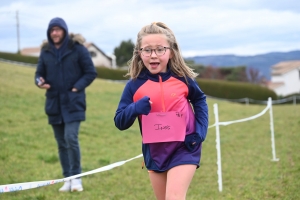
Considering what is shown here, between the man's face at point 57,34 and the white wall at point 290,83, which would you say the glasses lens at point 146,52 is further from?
the white wall at point 290,83

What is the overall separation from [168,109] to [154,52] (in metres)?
0.47

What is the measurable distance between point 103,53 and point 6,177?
7537cm

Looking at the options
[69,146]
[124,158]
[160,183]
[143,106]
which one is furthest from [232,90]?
[143,106]

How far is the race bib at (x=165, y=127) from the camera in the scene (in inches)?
145

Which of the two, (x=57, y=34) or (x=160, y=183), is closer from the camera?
(x=160, y=183)

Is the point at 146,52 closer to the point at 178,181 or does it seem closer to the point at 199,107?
the point at 199,107

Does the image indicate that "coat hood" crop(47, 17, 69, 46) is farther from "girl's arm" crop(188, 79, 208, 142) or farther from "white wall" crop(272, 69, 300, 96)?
"white wall" crop(272, 69, 300, 96)

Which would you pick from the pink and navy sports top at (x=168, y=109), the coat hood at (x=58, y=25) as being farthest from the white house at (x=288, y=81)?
the pink and navy sports top at (x=168, y=109)

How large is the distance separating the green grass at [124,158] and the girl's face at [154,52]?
9.41 ft

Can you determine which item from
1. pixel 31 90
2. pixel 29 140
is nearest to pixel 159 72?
pixel 29 140

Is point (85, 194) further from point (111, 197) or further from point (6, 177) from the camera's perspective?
point (6, 177)

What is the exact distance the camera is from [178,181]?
11.7ft

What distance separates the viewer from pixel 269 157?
31.0 feet

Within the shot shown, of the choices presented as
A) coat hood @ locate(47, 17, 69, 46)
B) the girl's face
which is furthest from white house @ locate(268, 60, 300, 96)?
the girl's face
